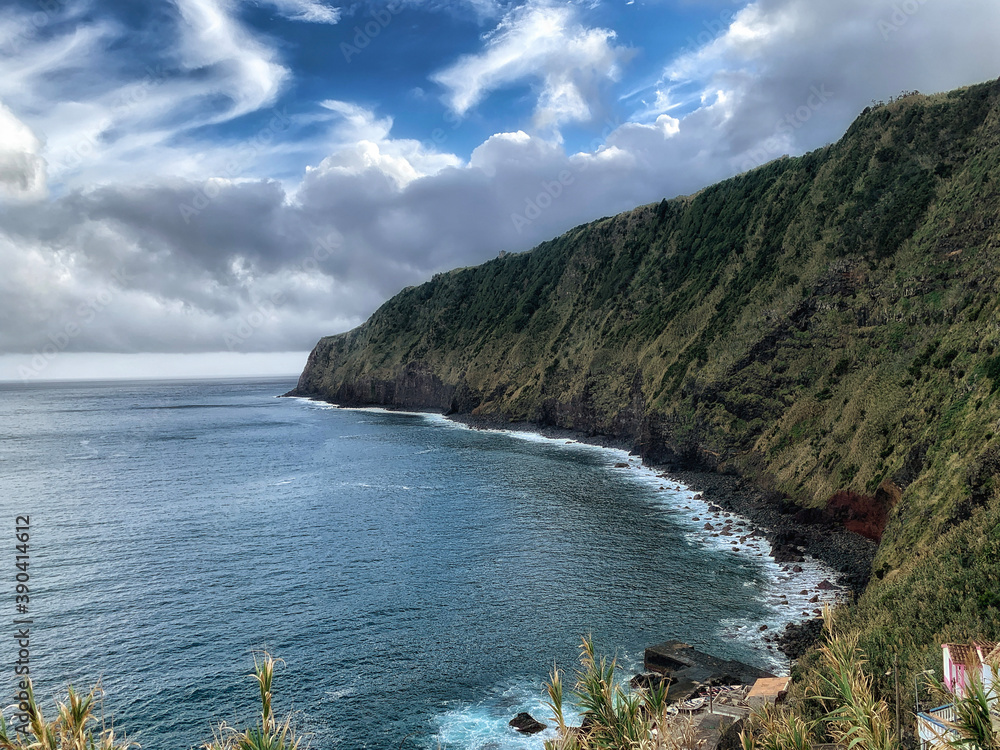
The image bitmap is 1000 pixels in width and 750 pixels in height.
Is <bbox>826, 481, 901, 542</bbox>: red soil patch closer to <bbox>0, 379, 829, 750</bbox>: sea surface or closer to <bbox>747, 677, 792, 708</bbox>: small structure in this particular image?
<bbox>0, 379, 829, 750</bbox>: sea surface

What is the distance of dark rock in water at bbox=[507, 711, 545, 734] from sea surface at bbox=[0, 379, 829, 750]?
1.57 ft

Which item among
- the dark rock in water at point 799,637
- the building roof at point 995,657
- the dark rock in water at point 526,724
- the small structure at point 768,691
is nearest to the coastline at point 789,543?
the dark rock in water at point 799,637

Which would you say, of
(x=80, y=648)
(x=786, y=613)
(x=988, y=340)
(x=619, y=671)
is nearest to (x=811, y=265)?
(x=988, y=340)

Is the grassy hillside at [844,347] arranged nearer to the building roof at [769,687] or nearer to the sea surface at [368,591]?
the building roof at [769,687]

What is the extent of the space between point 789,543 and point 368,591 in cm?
3496

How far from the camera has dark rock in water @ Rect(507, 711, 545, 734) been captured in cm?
2848

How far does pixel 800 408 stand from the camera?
216 feet

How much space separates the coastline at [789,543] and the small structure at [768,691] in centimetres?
513

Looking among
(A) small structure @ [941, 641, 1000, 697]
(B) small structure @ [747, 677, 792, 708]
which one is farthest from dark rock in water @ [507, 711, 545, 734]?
(A) small structure @ [941, 641, 1000, 697]

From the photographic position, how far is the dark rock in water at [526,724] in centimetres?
2848

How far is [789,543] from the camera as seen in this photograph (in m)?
51.0

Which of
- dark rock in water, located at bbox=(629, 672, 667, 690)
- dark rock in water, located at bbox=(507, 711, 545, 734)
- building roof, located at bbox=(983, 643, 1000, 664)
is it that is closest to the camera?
building roof, located at bbox=(983, 643, 1000, 664)

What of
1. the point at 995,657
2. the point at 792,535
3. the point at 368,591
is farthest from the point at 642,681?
the point at 792,535

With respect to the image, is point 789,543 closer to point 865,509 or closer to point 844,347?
point 865,509
